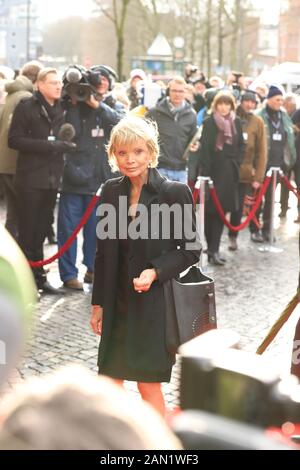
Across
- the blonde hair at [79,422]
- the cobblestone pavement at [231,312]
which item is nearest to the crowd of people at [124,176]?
the cobblestone pavement at [231,312]

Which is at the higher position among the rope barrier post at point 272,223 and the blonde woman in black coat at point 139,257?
the blonde woman in black coat at point 139,257

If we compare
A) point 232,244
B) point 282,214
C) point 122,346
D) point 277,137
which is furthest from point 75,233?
Answer: point 282,214

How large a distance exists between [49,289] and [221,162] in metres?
2.77

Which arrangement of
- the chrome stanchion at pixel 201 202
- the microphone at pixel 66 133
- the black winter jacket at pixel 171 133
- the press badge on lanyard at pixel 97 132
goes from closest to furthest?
the microphone at pixel 66 133 → the press badge on lanyard at pixel 97 132 → the black winter jacket at pixel 171 133 → the chrome stanchion at pixel 201 202

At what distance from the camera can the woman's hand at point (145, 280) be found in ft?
12.4

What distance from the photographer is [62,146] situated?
25.5ft

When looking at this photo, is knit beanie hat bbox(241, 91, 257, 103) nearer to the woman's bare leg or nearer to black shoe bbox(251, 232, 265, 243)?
black shoe bbox(251, 232, 265, 243)

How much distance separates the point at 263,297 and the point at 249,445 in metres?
7.18

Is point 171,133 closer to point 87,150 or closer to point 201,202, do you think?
point 201,202

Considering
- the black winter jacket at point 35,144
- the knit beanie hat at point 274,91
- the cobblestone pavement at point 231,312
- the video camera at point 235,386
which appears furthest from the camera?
the knit beanie hat at point 274,91

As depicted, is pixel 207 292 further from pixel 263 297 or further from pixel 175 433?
pixel 263 297

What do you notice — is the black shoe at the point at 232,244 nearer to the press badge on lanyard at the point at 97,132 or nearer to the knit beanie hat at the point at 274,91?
the knit beanie hat at the point at 274,91

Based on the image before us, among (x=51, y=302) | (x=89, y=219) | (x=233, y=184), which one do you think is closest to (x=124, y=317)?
(x=51, y=302)
